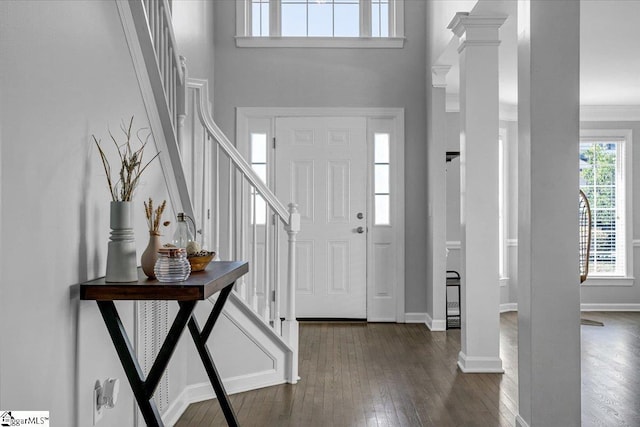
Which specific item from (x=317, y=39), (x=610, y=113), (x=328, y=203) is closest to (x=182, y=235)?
(x=328, y=203)

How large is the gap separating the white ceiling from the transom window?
0.52 m

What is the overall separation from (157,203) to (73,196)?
2.90 ft

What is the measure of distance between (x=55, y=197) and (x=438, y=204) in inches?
162

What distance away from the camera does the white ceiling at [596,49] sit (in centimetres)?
401

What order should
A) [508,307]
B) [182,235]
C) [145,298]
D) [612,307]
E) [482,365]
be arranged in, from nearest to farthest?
[145,298] < [182,235] < [482,365] < [508,307] < [612,307]

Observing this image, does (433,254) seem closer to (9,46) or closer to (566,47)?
(566,47)

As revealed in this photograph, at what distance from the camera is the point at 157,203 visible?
270 cm

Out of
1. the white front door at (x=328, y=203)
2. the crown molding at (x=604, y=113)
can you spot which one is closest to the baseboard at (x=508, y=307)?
the white front door at (x=328, y=203)

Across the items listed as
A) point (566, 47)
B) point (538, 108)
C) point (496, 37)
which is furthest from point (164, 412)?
point (496, 37)

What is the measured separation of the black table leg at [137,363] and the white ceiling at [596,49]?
2.81 meters

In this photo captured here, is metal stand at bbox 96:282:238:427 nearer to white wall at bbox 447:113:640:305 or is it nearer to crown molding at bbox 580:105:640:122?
white wall at bbox 447:113:640:305

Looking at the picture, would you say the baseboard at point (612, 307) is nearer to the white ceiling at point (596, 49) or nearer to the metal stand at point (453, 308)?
the metal stand at point (453, 308)

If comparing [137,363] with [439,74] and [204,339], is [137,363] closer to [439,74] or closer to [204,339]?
[204,339]

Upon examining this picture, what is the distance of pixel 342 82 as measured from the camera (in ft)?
18.6
